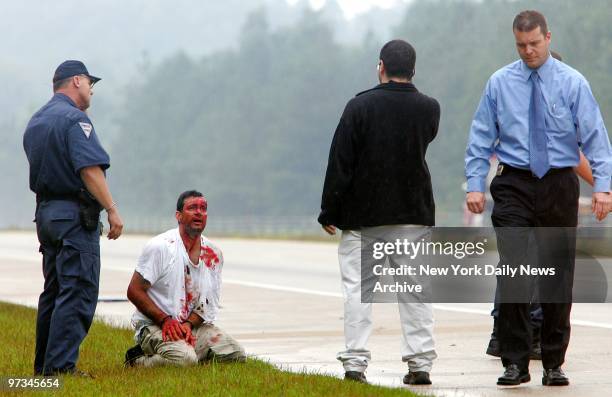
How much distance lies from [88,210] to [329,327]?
5053 millimetres

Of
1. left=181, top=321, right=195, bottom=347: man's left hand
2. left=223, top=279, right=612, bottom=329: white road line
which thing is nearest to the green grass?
left=181, top=321, right=195, bottom=347: man's left hand

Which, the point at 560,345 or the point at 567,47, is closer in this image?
the point at 560,345

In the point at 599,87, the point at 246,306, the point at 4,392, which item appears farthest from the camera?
the point at 599,87

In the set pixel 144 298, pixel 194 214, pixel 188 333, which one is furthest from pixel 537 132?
pixel 144 298

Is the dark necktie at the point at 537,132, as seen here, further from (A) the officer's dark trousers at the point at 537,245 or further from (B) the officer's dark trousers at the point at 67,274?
(B) the officer's dark trousers at the point at 67,274

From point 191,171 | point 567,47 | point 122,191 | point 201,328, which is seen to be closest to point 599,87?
point 567,47

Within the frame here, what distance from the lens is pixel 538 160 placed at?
337 inches

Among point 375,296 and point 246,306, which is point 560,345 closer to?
point 375,296

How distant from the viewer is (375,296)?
28.8 ft

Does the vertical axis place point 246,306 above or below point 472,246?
below

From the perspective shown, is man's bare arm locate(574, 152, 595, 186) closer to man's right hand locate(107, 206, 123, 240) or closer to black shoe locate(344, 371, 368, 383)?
black shoe locate(344, 371, 368, 383)

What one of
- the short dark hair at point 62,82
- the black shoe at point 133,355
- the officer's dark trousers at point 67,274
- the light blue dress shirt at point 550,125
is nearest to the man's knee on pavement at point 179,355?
the black shoe at point 133,355

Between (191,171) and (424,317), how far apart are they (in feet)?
392

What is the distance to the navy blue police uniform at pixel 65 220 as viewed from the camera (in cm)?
871
